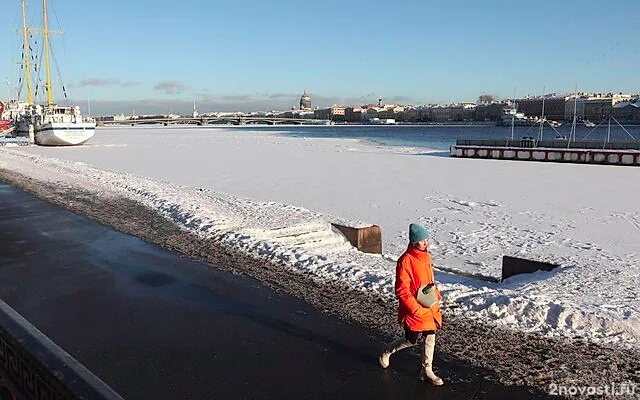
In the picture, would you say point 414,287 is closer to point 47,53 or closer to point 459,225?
point 459,225

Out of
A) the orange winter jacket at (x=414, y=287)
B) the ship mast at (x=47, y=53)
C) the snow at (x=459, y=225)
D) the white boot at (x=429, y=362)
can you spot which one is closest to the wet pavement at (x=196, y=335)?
the white boot at (x=429, y=362)

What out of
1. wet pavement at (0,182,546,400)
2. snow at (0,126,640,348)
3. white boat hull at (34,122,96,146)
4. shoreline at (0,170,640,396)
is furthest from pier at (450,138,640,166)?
white boat hull at (34,122,96,146)

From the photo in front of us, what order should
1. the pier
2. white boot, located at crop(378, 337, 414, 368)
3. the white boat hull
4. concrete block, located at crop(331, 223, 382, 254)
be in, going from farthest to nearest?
the white boat hull → the pier → concrete block, located at crop(331, 223, 382, 254) → white boot, located at crop(378, 337, 414, 368)

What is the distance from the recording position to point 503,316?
20.1ft

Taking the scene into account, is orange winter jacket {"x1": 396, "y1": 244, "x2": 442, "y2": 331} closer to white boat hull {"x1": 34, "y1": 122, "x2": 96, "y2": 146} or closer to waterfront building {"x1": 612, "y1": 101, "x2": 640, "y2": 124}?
white boat hull {"x1": 34, "y1": 122, "x2": 96, "y2": 146}

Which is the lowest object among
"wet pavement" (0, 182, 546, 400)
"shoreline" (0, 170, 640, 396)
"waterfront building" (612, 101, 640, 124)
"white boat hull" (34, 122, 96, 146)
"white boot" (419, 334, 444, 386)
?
"wet pavement" (0, 182, 546, 400)

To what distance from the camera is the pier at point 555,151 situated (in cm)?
3634

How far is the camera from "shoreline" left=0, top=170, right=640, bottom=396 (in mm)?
4695

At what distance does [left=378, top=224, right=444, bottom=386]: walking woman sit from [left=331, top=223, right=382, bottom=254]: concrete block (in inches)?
227

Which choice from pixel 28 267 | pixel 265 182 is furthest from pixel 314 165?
pixel 28 267

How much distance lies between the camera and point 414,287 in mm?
4426

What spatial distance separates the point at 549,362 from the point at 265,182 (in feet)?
60.9

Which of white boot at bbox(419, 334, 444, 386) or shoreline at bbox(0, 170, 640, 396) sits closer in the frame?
white boot at bbox(419, 334, 444, 386)

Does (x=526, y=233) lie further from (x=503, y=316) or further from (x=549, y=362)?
(x=549, y=362)
